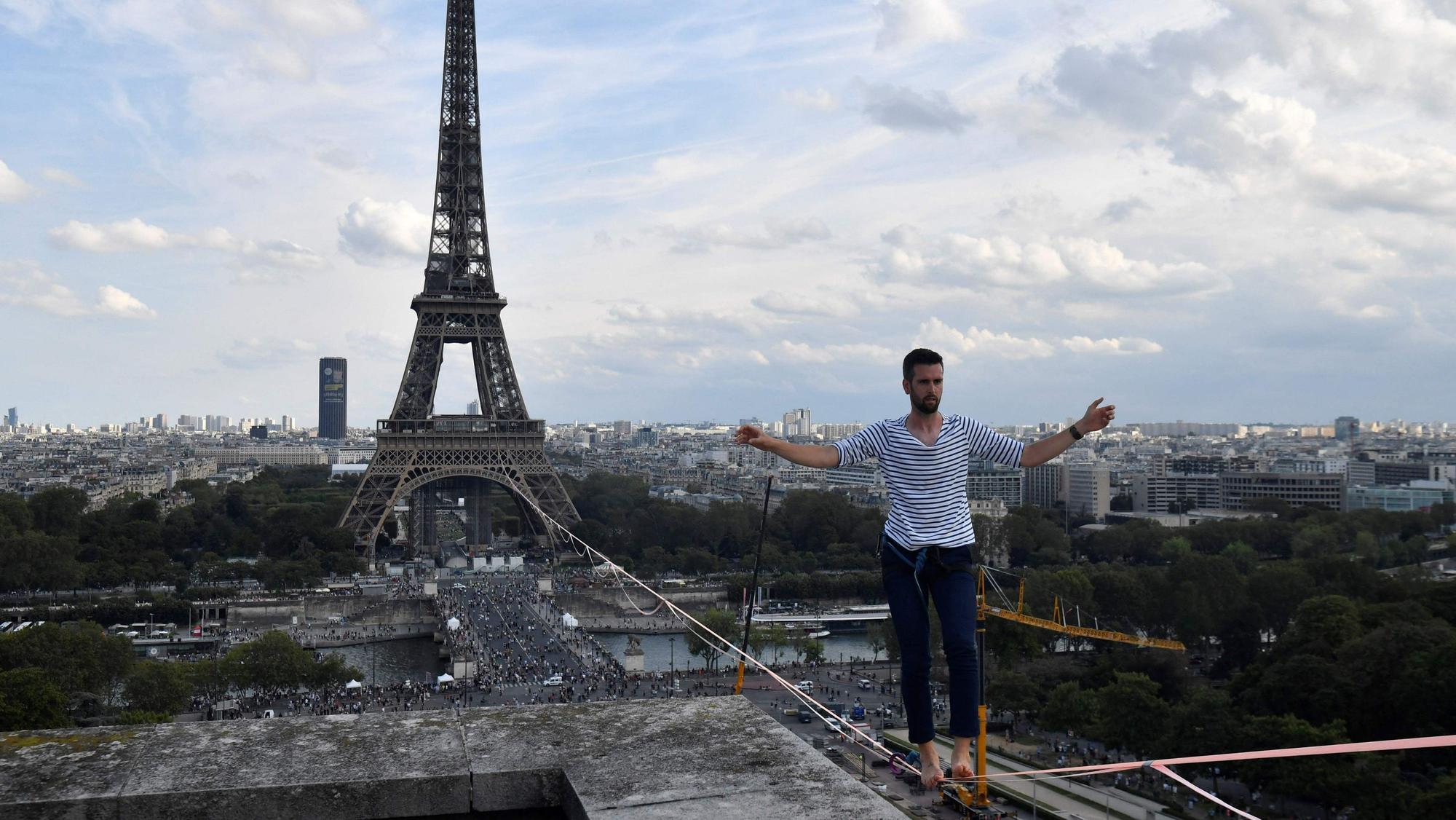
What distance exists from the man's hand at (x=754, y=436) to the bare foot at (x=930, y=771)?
→ 3.37ft

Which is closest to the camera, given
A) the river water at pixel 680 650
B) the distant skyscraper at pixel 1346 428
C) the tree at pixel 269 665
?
the tree at pixel 269 665

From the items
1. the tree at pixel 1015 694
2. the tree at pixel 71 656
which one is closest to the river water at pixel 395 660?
the tree at pixel 71 656

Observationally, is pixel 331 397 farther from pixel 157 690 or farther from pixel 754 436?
pixel 754 436

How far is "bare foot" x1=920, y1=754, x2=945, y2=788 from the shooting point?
3.58 meters

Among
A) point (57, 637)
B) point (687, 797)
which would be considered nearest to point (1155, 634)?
point (57, 637)

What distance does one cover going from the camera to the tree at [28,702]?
2014 centimetres

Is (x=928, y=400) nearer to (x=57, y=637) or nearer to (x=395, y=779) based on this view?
(x=395, y=779)

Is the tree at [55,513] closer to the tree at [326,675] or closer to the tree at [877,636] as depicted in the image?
the tree at [326,675]

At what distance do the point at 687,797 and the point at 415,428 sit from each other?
1767 inches

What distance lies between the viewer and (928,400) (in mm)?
4066

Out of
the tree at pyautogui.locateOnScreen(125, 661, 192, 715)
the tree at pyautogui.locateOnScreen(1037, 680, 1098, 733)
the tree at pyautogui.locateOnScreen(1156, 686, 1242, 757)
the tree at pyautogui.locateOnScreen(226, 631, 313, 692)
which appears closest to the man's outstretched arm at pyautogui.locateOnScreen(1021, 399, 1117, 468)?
the tree at pyautogui.locateOnScreen(1156, 686, 1242, 757)

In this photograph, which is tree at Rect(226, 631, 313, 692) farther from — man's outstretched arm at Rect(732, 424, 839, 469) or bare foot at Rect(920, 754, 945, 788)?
bare foot at Rect(920, 754, 945, 788)

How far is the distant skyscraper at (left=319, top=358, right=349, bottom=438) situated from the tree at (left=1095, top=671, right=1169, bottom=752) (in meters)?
168

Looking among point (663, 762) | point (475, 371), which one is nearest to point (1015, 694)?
point (663, 762)
